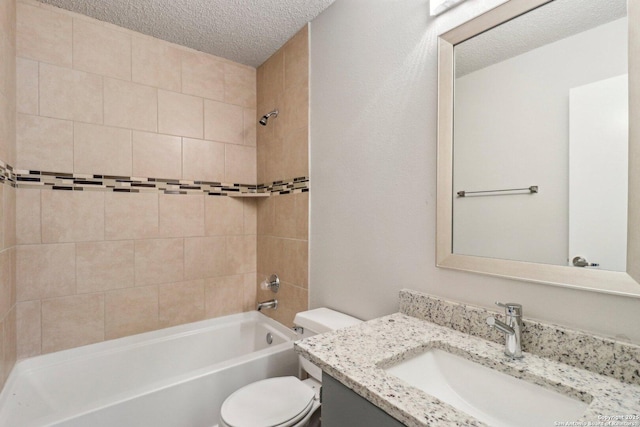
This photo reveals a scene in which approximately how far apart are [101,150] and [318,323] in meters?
1.61

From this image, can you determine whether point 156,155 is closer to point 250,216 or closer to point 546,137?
point 250,216

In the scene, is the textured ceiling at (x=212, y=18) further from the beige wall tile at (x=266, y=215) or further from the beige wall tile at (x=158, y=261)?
the beige wall tile at (x=158, y=261)

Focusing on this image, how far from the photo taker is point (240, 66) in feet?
7.75

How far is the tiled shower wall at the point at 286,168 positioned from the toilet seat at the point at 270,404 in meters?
0.56

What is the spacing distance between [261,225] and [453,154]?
5.20ft

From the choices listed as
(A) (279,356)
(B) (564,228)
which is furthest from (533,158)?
(A) (279,356)

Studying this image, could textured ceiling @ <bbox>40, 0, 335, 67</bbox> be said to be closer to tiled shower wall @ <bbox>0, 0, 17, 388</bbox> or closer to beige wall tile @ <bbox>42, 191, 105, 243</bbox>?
tiled shower wall @ <bbox>0, 0, 17, 388</bbox>

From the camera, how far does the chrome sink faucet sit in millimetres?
869

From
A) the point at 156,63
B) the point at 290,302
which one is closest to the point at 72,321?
the point at 290,302

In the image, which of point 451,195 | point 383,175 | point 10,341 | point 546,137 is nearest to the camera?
point 546,137

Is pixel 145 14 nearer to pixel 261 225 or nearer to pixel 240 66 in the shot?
pixel 240 66

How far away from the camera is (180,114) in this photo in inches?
82.4

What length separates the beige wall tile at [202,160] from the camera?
2125 mm

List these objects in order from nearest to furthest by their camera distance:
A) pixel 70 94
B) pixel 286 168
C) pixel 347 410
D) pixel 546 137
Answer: pixel 347 410
pixel 546 137
pixel 70 94
pixel 286 168
